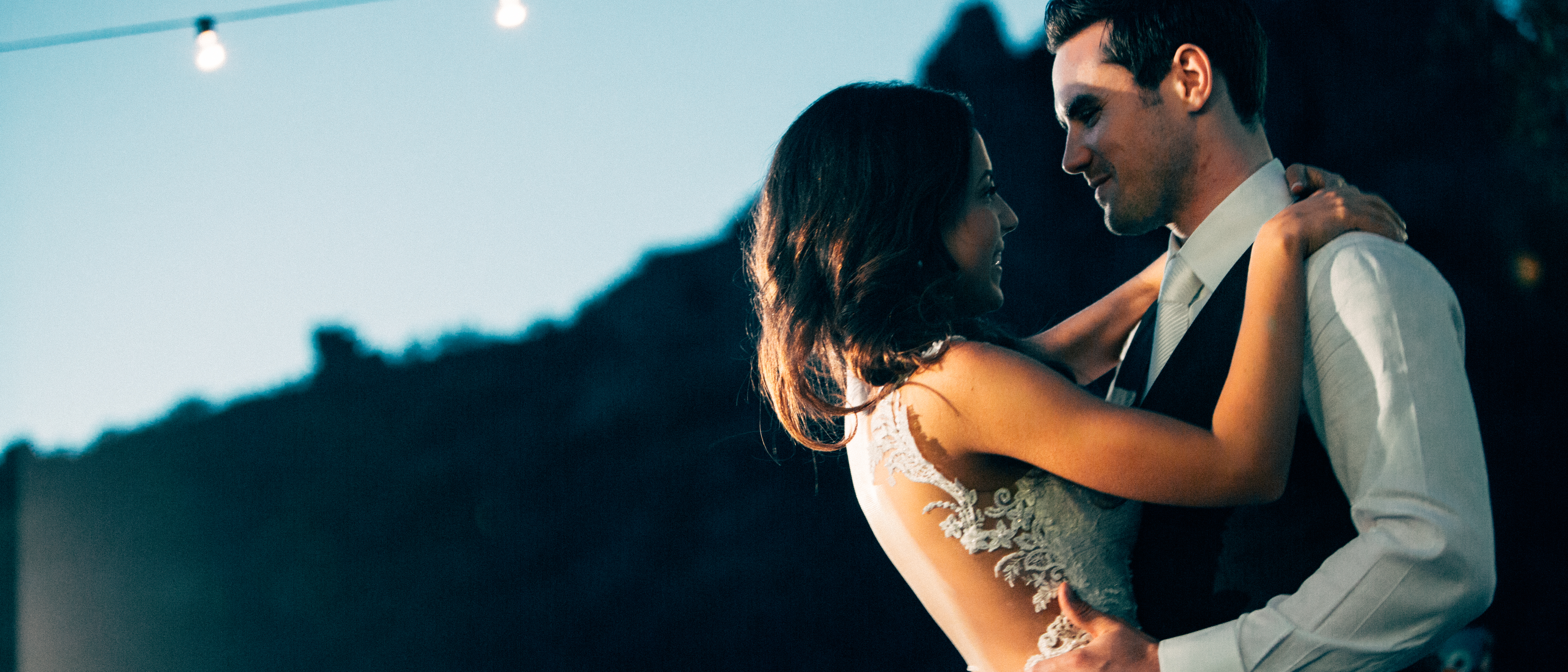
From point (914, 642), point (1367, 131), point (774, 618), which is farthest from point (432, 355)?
point (1367, 131)

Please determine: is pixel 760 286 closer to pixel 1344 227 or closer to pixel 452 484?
pixel 1344 227

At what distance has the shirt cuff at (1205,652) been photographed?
1.11 meters

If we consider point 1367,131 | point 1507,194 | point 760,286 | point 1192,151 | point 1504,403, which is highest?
point 1367,131

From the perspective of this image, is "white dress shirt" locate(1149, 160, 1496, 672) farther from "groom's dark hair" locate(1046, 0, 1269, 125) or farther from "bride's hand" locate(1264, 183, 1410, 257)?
"groom's dark hair" locate(1046, 0, 1269, 125)

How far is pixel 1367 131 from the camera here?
967 cm

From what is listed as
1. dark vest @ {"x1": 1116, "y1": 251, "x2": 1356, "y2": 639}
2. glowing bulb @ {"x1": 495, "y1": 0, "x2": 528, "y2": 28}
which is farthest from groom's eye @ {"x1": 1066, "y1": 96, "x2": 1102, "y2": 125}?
glowing bulb @ {"x1": 495, "y1": 0, "x2": 528, "y2": 28}

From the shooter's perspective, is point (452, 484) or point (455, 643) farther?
point (452, 484)

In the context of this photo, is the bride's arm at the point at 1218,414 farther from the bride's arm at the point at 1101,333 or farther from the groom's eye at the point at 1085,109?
the bride's arm at the point at 1101,333

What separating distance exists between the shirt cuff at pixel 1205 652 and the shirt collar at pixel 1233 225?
47 centimetres

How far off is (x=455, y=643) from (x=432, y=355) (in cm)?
422

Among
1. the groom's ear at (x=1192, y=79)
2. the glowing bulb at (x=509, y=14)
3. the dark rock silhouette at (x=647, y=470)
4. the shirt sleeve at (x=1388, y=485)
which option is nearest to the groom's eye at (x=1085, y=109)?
the groom's ear at (x=1192, y=79)

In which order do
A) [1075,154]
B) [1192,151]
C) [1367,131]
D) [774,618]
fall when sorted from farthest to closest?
[774,618], [1367,131], [1075,154], [1192,151]

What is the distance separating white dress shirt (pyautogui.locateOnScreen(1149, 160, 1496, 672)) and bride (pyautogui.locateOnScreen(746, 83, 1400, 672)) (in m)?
0.06

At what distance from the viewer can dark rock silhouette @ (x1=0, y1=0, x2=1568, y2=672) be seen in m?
8.27
